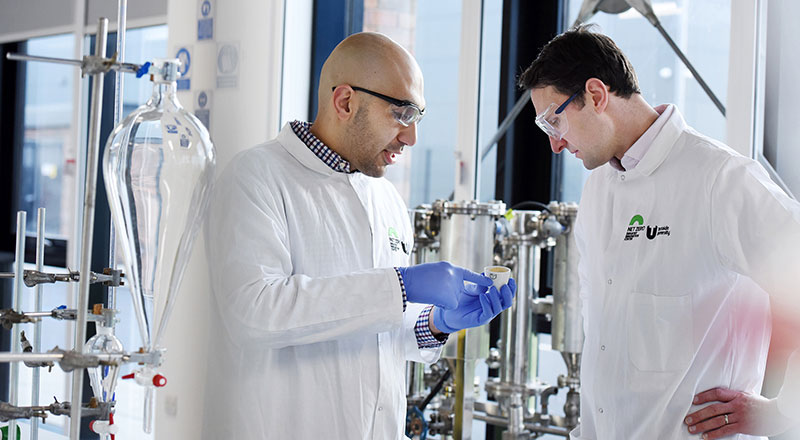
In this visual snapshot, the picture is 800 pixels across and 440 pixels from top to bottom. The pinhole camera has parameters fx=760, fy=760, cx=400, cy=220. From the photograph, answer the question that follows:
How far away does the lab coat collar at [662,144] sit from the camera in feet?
5.56

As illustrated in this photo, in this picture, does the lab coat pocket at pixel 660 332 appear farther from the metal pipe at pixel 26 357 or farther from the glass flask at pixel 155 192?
the metal pipe at pixel 26 357

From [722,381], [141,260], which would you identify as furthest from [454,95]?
[141,260]

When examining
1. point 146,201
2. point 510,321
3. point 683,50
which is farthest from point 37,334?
point 683,50

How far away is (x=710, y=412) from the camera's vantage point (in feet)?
5.14

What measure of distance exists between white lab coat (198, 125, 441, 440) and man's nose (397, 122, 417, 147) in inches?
5.6

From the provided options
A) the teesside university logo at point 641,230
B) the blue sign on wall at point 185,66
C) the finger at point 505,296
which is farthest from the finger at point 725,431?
the blue sign on wall at point 185,66

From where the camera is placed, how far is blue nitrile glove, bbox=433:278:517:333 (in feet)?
5.98

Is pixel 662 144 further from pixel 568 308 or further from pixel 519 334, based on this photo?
pixel 519 334

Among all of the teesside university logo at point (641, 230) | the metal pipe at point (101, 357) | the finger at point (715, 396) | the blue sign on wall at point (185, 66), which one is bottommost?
the finger at point (715, 396)

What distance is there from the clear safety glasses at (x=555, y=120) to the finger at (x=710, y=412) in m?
0.68

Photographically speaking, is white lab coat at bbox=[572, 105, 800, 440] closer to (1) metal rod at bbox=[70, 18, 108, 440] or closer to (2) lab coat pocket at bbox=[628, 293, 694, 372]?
(2) lab coat pocket at bbox=[628, 293, 694, 372]

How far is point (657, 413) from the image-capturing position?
164 cm

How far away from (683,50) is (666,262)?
5.58 feet

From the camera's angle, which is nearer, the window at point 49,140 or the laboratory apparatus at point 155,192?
the laboratory apparatus at point 155,192
